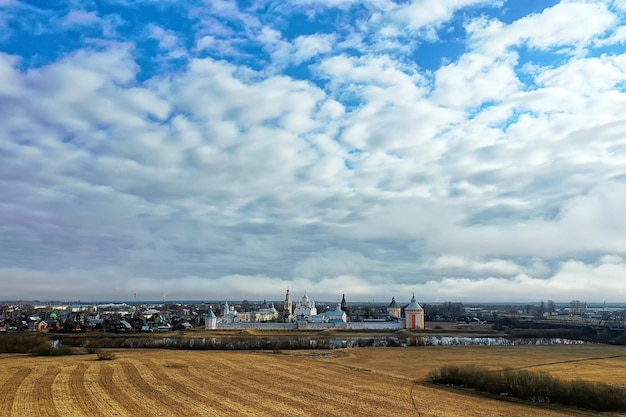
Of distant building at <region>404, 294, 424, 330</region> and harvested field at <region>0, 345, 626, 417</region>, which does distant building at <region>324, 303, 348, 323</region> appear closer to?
distant building at <region>404, 294, 424, 330</region>

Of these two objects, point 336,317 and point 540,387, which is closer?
point 540,387

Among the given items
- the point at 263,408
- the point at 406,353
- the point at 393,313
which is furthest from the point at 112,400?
the point at 393,313

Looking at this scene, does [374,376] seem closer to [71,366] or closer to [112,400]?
[112,400]

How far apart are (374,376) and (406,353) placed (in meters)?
23.3

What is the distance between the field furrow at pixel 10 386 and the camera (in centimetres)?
2464

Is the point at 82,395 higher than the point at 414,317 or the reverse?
the reverse

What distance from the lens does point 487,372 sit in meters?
35.9

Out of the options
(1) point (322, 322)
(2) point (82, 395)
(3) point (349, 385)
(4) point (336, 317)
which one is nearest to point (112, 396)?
(2) point (82, 395)

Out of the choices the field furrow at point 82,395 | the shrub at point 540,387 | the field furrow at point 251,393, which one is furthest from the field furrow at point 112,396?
the shrub at point 540,387

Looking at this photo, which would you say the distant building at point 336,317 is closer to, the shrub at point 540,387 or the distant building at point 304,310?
the distant building at point 304,310

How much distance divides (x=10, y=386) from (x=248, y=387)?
13.5 metres

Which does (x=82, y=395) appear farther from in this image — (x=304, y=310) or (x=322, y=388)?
(x=304, y=310)

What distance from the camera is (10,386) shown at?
101ft

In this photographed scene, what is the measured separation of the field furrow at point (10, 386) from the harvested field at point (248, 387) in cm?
5
